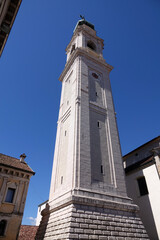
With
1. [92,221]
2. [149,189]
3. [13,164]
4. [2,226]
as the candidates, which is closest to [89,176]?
[92,221]

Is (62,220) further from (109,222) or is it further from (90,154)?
(90,154)

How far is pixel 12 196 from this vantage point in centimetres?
1773

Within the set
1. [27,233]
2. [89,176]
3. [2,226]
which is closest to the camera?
[89,176]

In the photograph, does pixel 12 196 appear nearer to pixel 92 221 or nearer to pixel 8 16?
pixel 92 221

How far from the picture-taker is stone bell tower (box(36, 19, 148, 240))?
37.7 ft

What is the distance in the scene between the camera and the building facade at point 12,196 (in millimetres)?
15977

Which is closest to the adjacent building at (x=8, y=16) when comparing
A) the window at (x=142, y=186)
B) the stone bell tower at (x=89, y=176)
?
the stone bell tower at (x=89, y=176)

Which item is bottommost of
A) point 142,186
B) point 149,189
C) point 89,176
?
point 89,176

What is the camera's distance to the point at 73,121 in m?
16.8

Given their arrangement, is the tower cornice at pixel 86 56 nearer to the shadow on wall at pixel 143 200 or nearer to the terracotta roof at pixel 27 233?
the shadow on wall at pixel 143 200

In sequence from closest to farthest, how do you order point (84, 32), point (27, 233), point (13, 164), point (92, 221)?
point (92, 221)
point (27, 233)
point (13, 164)
point (84, 32)

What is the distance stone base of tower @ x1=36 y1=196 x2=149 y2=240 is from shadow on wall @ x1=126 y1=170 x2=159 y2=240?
4028 mm

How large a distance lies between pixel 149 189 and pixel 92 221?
883cm

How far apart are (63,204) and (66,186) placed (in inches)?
58.8
